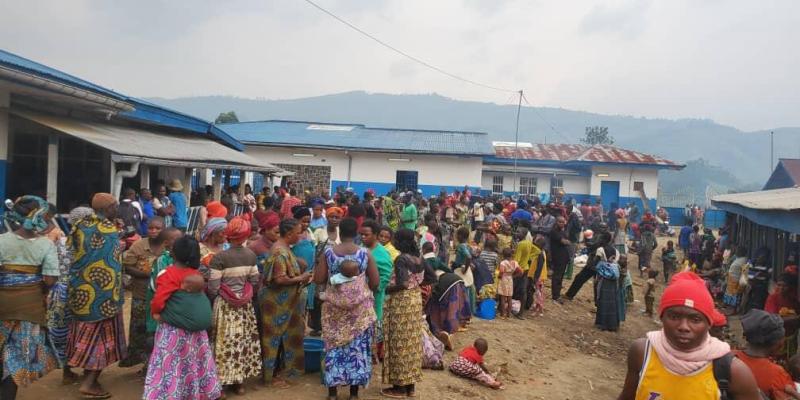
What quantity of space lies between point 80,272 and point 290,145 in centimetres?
1994

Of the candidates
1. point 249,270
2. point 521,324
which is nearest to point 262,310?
point 249,270

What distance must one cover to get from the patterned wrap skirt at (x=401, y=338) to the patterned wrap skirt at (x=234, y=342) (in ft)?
3.74

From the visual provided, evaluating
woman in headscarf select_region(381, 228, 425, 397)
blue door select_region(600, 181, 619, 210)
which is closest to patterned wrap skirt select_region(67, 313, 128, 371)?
woman in headscarf select_region(381, 228, 425, 397)

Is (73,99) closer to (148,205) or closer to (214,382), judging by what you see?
(148,205)

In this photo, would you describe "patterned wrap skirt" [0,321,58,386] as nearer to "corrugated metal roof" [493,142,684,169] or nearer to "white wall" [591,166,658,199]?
"corrugated metal roof" [493,142,684,169]

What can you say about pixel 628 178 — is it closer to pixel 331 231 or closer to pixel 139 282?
pixel 331 231

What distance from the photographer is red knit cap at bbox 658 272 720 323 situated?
253cm

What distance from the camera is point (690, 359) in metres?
2.54

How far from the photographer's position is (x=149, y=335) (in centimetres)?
511

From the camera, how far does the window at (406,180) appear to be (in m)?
24.6

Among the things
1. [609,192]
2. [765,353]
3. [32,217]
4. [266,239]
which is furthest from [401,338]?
[609,192]

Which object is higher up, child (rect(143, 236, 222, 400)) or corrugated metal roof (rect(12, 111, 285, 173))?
corrugated metal roof (rect(12, 111, 285, 173))

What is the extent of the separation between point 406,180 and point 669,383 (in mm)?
22213

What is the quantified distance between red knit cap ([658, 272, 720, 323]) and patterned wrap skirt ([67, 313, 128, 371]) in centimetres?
422
